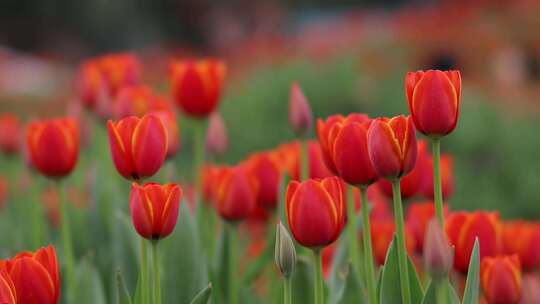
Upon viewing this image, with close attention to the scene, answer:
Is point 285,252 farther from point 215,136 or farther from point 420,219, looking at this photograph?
point 215,136

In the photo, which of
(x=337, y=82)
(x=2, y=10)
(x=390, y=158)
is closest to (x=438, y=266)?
(x=390, y=158)

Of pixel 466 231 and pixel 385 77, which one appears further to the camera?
→ pixel 385 77

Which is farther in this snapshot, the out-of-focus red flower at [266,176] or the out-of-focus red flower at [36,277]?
the out-of-focus red flower at [266,176]

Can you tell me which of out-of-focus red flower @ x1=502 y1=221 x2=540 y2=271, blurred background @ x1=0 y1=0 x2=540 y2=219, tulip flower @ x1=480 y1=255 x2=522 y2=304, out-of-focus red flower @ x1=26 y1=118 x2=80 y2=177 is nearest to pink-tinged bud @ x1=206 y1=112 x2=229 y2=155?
blurred background @ x1=0 y1=0 x2=540 y2=219

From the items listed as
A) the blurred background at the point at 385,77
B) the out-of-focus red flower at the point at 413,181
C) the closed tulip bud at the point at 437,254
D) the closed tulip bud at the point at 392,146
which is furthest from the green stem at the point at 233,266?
the blurred background at the point at 385,77

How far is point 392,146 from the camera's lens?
1.30 meters

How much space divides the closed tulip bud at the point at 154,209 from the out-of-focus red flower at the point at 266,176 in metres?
0.60

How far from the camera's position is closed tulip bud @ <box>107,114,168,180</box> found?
1.42m

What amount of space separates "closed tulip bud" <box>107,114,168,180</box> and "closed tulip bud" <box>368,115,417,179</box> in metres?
0.31

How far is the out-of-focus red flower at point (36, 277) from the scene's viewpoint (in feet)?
4.20

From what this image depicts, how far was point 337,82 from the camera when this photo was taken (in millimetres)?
6988

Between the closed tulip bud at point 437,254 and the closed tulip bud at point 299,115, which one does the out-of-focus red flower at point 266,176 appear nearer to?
the closed tulip bud at point 299,115

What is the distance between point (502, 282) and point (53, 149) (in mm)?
770

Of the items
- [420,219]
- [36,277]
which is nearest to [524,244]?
[420,219]
